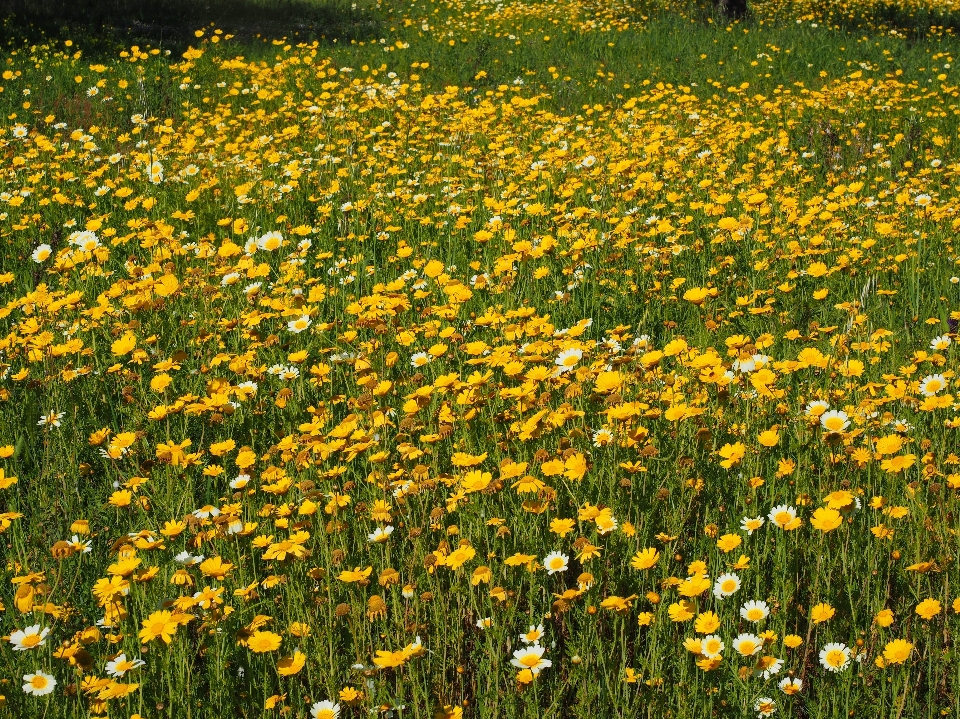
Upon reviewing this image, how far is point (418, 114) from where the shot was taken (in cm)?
814

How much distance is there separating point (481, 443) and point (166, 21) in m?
12.6

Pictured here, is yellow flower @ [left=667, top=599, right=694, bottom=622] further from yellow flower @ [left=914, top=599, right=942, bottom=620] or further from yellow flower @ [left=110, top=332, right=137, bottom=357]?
yellow flower @ [left=110, top=332, right=137, bottom=357]

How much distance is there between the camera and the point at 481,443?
2.84 m

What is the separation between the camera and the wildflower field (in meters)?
2.09

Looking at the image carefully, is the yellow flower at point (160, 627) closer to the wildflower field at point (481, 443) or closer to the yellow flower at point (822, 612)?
the wildflower field at point (481, 443)

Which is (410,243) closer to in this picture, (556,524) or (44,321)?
(44,321)

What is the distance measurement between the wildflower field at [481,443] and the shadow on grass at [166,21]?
6.10 metres

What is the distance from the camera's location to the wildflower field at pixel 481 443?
82.1 inches

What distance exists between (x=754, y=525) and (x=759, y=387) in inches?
24.6

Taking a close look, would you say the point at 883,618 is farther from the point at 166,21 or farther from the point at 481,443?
the point at 166,21

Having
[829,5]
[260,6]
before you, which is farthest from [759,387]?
[829,5]

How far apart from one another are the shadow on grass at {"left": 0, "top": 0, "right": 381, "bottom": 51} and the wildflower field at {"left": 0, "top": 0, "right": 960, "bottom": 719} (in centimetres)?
610

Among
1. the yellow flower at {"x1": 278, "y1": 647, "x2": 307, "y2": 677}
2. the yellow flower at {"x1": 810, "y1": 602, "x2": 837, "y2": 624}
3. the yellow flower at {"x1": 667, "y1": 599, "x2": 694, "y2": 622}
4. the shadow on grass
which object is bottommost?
the yellow flower at {"x1": 278, "y1": 647, "x2": 307, "y2": 677}

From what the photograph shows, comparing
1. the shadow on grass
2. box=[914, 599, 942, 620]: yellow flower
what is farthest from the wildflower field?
the shadow on grass
